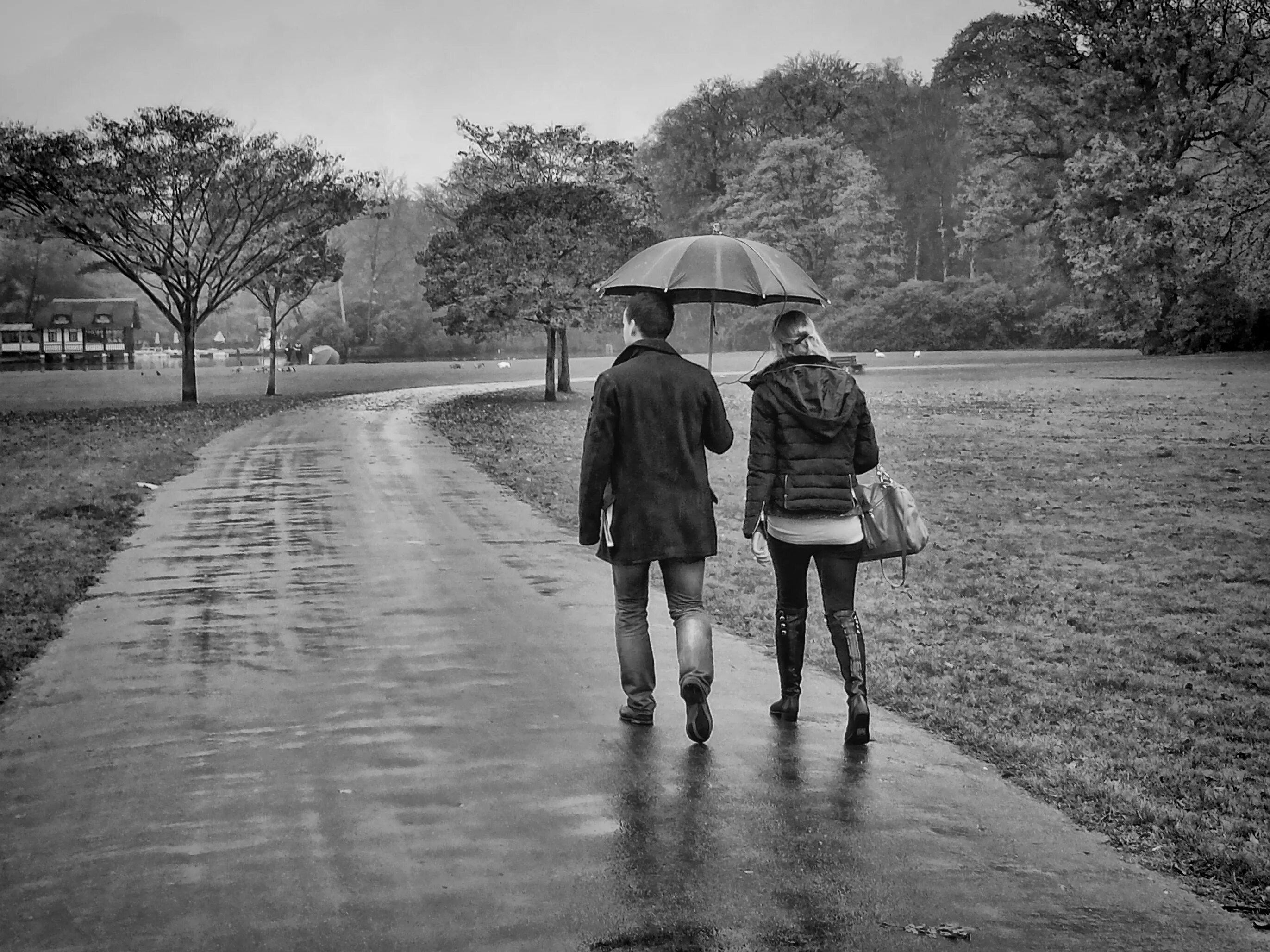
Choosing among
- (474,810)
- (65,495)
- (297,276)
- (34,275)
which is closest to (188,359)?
(297,276)

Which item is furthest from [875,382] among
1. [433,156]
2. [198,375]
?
[433,156]

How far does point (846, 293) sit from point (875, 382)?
24146 mm

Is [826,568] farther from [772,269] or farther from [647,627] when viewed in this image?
[772,269]

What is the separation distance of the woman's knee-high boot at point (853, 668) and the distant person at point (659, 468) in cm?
57

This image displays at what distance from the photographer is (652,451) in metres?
4.88

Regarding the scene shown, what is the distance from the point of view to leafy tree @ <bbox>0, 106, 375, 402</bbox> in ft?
90.5

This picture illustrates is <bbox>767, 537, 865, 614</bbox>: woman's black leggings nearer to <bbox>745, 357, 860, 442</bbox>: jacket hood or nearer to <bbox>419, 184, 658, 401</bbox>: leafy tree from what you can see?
<bbox>745, 357, 860, 442</bbox>: jacket hood

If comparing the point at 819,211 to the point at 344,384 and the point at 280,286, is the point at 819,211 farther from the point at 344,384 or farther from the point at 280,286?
the point at 280,286

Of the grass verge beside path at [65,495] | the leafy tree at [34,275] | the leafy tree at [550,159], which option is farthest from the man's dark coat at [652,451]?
the leafy tree at [34,275]

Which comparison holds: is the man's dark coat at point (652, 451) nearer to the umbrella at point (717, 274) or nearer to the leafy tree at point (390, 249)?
the umbrella at point (717, 274)

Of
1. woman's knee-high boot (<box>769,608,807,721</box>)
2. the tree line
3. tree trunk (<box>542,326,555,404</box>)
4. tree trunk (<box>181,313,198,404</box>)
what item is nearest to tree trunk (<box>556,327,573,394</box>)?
the tree line

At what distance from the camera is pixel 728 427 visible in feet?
16.9

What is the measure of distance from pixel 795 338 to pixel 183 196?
2808 centimetres

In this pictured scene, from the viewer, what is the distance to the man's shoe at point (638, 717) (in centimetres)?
519
